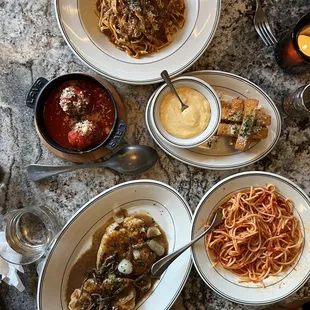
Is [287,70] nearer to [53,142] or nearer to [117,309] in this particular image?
[53,142]

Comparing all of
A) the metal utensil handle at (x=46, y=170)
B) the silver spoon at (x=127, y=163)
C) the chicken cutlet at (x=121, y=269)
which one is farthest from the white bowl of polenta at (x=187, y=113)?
the chicken cutlet at (x=121, y=269)

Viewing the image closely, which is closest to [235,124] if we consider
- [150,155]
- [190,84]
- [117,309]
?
[190,84]

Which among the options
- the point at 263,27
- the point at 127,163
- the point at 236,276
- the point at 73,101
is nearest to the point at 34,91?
the point at 73,101

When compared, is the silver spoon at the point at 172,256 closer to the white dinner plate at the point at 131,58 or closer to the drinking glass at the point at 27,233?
the drinking glass at the point at 27,233

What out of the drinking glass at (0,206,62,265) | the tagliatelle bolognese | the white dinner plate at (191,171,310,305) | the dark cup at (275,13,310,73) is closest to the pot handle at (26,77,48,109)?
the drinking glass at (0,206,62,265)

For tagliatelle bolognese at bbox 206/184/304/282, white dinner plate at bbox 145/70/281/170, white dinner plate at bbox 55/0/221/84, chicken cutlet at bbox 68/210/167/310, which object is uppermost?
white dinner plate at bbox 55/0/221/84

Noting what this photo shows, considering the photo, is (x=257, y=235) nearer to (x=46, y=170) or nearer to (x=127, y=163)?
(x=127, y=163)

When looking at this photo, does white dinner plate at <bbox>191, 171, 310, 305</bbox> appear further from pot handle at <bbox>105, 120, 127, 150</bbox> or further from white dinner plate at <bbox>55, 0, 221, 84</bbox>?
white dinner plate at <bbox>55, 0, 221, 84</bbox>
